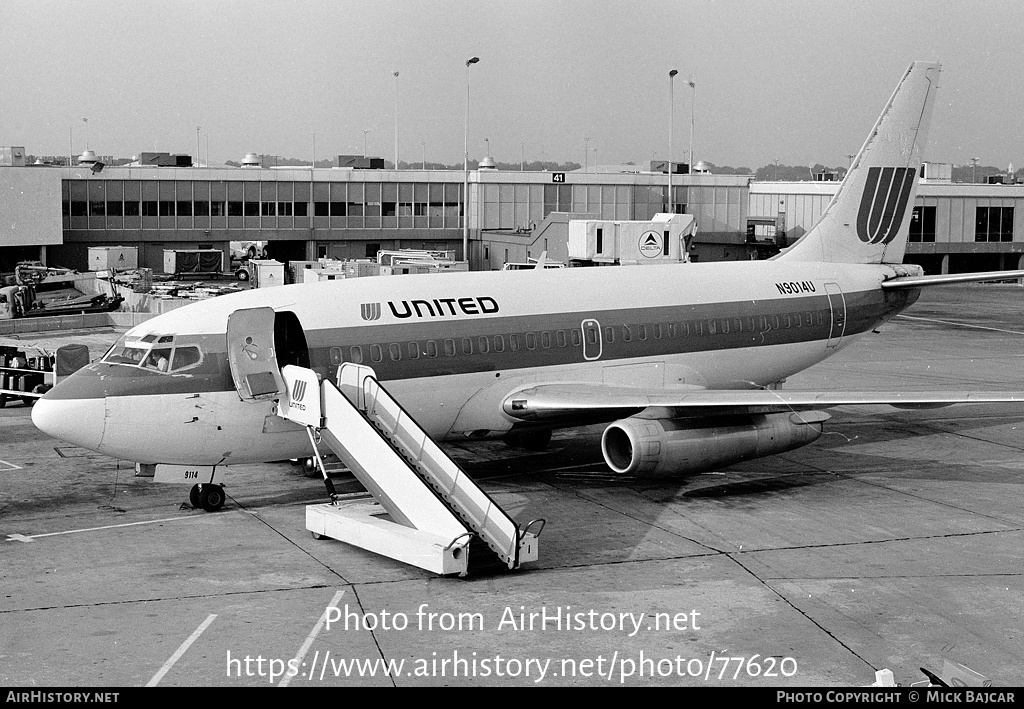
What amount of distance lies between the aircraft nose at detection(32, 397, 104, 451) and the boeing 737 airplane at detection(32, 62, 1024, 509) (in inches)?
1.4

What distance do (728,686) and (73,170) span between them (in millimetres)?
65572

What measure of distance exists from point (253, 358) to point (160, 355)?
6.12 feet

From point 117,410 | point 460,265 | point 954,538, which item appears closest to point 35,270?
point 460,265

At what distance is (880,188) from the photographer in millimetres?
37250

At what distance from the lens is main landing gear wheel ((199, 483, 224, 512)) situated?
25.4m

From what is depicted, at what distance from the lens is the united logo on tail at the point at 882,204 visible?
3691cm

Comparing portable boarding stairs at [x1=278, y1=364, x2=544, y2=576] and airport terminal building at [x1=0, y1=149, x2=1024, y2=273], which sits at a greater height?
airport terminal building at [x1=0, y1=149, x2=1024, y2=273]

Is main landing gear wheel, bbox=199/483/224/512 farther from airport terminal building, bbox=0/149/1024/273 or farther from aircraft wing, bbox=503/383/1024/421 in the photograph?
airport terminal building, bbox=0/149/1024/273

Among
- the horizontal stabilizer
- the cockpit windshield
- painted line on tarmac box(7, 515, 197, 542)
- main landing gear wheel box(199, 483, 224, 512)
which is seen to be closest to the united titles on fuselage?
the cockpit windshield

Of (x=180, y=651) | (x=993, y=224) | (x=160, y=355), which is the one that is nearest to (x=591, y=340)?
(x=160, y=355)

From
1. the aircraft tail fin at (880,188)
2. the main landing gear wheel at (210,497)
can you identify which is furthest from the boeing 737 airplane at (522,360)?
the main landing gear wheel at (210,497)

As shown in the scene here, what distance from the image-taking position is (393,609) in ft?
63.4

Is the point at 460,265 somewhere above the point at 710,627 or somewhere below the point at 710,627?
above
